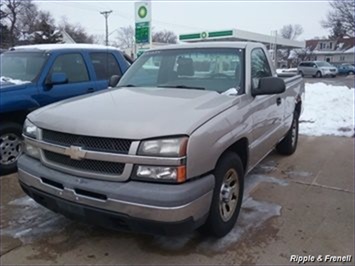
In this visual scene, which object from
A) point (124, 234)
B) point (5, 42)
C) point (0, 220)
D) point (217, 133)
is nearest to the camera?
point (217, 133)

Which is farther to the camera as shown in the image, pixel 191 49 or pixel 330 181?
pixel 330 181

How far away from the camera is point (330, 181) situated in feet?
16.8

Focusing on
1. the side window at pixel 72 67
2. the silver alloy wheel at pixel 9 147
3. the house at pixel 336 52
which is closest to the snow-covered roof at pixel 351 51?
the house at pixel 336 52

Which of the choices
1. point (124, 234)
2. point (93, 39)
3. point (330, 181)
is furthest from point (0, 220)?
point (93, 39)

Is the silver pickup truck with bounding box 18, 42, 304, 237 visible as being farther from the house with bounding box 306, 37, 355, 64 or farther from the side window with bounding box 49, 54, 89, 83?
the house with bounding box 306, 37, 355, 64

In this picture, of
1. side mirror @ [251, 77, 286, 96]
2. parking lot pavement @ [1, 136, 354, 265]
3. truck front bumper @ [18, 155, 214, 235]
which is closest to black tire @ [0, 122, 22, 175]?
parking lot pavement @ [1, 136, 354, 265]

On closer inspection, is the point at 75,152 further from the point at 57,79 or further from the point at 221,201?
the point at 57,79

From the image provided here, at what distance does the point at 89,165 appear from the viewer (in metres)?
2.93

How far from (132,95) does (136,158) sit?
1.20m

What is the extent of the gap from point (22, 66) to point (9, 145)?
4.58ft

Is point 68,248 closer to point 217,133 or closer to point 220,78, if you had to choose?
point 217,133

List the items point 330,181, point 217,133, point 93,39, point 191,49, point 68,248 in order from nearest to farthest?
point 217,133 < point 68,248 < point 191,49 < point 330,181 < point 93,39

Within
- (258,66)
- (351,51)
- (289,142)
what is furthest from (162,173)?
(351,51)

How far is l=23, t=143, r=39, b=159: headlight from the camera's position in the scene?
3.36 m
